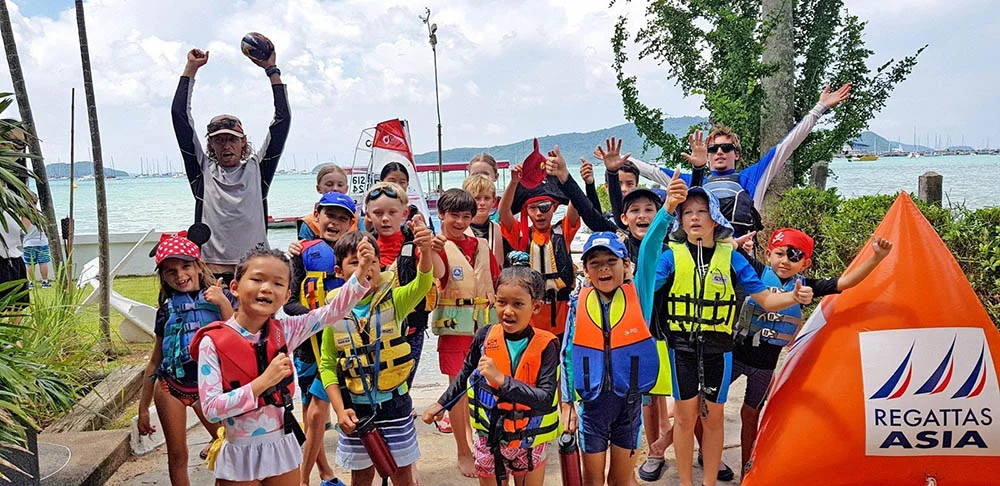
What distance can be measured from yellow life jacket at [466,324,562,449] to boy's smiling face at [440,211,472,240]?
1082 millimetres

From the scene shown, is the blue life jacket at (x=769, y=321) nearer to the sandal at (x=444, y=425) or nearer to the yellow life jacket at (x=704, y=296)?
the yellow life jacket at (x=704, y=296)

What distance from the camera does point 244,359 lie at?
2.62 meters

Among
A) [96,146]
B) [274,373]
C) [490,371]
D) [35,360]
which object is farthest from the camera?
[96,146]

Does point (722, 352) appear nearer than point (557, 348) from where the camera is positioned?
No

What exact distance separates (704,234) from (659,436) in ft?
4.52

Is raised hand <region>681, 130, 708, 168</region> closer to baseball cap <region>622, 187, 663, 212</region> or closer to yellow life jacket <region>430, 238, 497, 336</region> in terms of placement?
baseball cap <region>622, 187, 663, 212</region>

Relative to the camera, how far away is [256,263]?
2693mm

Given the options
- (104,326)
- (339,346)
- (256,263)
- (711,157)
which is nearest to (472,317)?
(339,346)

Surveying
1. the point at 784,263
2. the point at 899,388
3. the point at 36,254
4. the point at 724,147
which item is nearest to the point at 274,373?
the point at 899,388

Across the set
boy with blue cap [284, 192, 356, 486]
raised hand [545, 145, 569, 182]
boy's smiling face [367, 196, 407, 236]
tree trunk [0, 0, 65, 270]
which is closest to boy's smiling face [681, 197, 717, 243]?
raised hand [545, 145, 569, 182]

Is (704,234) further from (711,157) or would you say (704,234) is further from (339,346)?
(339,346)

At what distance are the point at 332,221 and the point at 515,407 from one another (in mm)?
1529

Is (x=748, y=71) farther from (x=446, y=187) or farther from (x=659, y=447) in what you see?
(x=446, y=187)

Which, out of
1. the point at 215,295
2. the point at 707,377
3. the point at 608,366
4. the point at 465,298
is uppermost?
the point at 215,295
